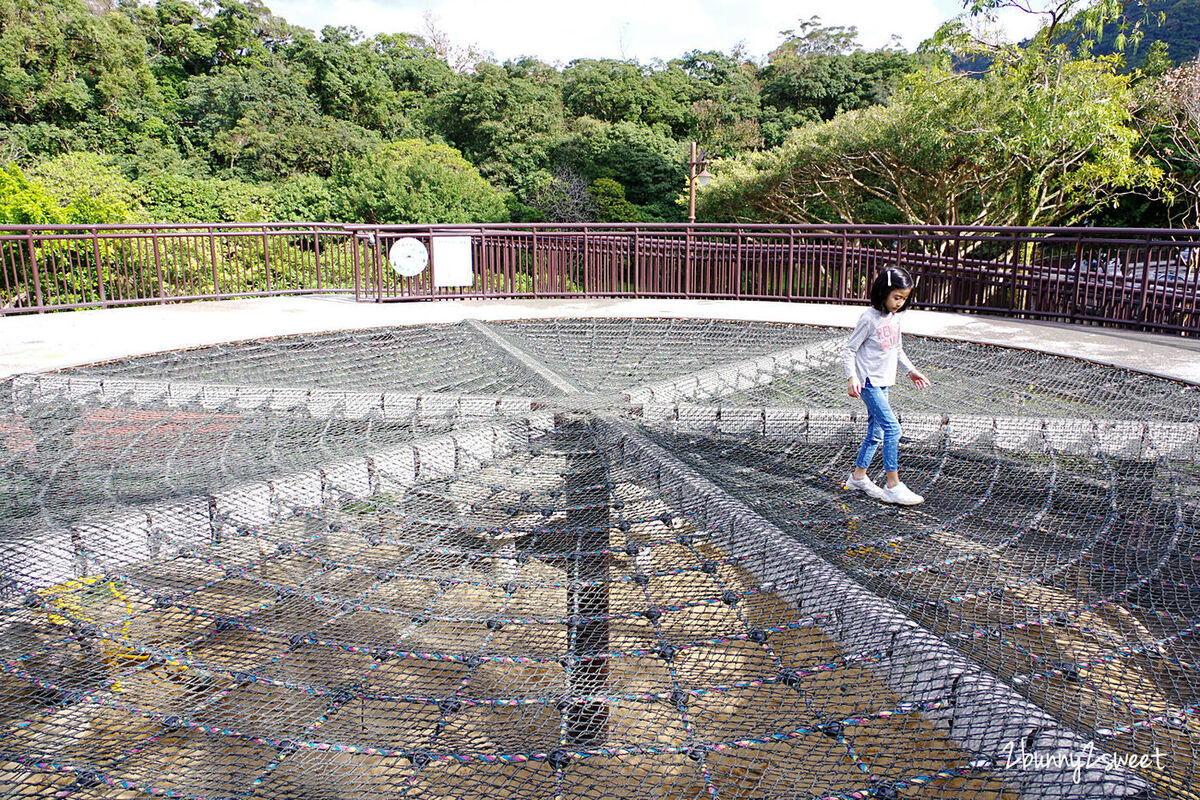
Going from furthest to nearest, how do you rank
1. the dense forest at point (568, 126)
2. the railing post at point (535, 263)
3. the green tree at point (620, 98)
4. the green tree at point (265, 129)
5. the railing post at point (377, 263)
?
the green tree at point (620, 98) → the green tree at point (265, 129) → the dense forest at point (568, 126) → the railing post at point (535, 263) → the railing post at point (377, 263)

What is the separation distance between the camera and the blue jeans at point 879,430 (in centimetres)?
352

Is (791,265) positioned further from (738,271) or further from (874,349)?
(874,349)

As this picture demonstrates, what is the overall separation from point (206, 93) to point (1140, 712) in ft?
123

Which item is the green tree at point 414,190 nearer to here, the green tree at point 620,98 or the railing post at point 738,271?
the green tree at point 620,98

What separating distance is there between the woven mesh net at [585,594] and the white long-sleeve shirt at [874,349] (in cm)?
47

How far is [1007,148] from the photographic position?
14969 millimetres

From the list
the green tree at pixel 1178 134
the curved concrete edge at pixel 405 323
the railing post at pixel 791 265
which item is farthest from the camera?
the green tree at pixel 1178 134

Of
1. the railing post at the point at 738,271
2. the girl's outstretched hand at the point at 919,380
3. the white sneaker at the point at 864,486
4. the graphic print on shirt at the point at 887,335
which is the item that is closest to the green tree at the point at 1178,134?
the railing post at the point at 738,271

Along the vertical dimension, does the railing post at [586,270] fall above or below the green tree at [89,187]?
below

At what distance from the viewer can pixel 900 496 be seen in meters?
3.44

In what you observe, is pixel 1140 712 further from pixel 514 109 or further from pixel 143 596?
pixel 514 109

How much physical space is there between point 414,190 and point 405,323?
21.6 m

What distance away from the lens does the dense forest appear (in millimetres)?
15977

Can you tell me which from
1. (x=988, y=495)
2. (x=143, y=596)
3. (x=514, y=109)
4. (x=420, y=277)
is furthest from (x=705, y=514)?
(x=514, y=109)
